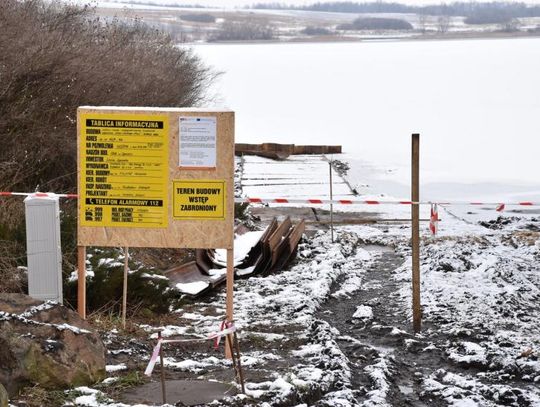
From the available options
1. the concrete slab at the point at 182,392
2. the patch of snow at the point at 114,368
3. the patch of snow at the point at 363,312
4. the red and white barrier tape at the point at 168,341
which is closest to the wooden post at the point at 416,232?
the patch of snow at the point at 363,312

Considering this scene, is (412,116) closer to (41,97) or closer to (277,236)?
(41,97)

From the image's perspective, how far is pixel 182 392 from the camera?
7117mm

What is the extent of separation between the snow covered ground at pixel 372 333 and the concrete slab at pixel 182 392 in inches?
5.3

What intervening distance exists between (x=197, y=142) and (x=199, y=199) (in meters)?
0.47

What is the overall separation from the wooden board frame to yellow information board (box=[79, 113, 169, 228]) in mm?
37

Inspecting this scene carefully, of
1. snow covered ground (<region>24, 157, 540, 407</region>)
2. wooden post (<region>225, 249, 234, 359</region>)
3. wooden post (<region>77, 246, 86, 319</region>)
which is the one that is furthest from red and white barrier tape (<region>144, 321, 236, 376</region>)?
wooden post (<region>77, 246, 86, 319</region>)

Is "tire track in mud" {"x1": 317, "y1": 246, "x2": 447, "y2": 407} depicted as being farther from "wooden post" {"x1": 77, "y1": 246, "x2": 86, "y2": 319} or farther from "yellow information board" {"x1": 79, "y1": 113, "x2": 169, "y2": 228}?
"wooden post" {"x1": 77, "y1": 246, "x2": 86, "y2": 319}

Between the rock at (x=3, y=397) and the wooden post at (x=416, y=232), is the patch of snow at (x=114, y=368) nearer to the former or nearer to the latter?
the rock at (x=3, y=397)

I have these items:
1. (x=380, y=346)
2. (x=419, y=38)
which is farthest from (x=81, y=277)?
(x=419, y=38)

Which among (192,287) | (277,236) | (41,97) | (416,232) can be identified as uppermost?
(41,97)

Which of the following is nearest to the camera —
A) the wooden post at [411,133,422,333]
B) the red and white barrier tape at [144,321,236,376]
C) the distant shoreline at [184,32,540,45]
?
the red and white barrier tape at [144,321,236,376]

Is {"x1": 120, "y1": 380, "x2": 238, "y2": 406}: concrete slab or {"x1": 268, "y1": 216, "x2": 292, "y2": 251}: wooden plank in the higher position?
{"x1": 268, "y1": 216, "x2": 292, "y2": 251}: wooden plank

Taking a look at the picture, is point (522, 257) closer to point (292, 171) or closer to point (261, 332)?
point (261, 332)

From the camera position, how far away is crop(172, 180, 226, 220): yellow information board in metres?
8.35
